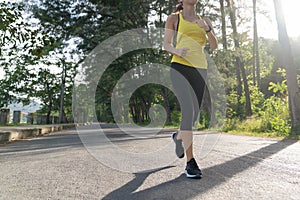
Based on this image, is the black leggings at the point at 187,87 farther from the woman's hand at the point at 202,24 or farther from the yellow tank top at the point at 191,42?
the woman's hand at the point at 202,24

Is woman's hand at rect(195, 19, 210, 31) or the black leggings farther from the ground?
woman's hand at rect(195, 19, 210, 31)

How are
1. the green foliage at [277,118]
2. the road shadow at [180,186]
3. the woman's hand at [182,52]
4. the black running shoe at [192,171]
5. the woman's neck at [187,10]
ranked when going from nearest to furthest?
the road shadow at [180,186]
the black running shoe at [192,171]
the woman's hand at [182,52]
the woman's neck at [187,10]
the green foliage at [277,118]

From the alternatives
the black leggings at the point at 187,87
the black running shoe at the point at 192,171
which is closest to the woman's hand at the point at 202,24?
the black leggings at the point at 187,87

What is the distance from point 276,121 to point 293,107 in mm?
837

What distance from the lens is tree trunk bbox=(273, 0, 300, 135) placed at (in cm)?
920

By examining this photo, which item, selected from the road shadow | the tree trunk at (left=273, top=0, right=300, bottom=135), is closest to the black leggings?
the road shadow

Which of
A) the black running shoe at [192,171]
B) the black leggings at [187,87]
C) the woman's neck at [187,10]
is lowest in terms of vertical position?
the black running shoe at [192,171]

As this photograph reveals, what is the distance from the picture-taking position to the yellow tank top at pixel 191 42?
9.66ft

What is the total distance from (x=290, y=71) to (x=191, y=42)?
809 cm

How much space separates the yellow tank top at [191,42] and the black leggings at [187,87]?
0.06m

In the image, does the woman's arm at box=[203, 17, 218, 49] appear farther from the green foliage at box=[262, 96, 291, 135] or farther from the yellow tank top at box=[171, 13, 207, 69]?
the green foliage at box=[262, 96, 291, 135]

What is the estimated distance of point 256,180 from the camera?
8.43 ft

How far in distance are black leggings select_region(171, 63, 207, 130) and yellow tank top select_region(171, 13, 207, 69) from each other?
0.06m

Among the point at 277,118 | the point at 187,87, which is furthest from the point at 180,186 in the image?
the point at 277,118
